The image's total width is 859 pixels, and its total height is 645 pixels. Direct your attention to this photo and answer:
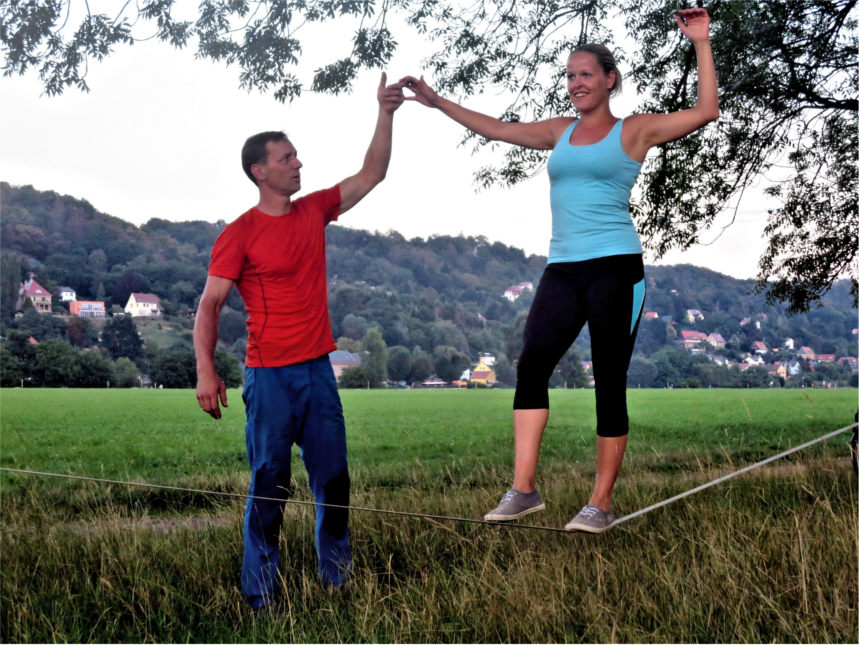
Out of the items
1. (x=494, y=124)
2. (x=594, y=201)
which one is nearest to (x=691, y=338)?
(x=494, y=124)

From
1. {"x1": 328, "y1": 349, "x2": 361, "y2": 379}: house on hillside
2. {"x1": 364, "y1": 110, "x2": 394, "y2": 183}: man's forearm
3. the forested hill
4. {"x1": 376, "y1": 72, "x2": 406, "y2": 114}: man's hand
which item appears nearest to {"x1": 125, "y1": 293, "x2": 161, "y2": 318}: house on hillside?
the forested hill

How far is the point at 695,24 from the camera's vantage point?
396 centimetres

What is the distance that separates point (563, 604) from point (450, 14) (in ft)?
14.2

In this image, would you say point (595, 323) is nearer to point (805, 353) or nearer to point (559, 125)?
point (559, 125)

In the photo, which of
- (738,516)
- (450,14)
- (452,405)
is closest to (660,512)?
(738,516)

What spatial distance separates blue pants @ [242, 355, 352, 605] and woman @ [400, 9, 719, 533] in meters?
0.81

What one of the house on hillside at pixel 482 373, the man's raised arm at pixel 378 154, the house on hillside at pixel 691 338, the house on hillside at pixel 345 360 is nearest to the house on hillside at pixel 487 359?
the house on hillside at pixel 482 373

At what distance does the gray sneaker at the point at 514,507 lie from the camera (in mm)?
4070

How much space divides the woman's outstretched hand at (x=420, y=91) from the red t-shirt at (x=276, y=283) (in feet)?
3.04

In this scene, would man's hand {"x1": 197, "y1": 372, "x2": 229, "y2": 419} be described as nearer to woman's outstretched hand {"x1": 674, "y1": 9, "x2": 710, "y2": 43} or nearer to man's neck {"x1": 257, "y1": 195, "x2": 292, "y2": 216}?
man's neck {"x1": 257, "y1": 195, "x2": 292, "y2": 216}

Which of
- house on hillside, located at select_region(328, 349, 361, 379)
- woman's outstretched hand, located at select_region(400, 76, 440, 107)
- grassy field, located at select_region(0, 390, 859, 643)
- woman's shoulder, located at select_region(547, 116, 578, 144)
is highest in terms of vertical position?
woman's outstretched hand, located at select_region(400, 76, 440, 107)

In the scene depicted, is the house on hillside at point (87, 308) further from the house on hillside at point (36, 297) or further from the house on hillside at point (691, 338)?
the house on hillside at point (691, 338)

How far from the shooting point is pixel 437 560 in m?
4.83

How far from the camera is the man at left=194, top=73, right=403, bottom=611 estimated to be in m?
4.02
